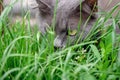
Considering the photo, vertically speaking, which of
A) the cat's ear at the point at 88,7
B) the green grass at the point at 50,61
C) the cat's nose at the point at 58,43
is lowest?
the cat's nose at the point at 58,43

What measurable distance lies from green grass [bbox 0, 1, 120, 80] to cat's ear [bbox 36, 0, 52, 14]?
452 mm

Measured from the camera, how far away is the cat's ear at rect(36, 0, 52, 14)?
222cm

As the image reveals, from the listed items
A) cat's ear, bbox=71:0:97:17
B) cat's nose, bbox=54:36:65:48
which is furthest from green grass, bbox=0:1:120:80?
cat's ear, bbox=71:0:97:17

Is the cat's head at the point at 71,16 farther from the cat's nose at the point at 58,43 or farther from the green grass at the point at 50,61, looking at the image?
the green grass at the point at 50,61

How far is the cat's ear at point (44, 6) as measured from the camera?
2.22 metres

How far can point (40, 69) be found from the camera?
1510 millimetres

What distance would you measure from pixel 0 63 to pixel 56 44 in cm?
56

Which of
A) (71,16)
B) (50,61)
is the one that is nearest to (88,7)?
(71,16)

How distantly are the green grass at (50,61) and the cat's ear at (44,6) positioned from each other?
452mm

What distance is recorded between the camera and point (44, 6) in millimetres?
2270

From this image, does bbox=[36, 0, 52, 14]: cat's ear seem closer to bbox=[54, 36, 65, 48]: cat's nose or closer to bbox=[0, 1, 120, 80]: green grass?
bbox=[54, 36, 65, 48]: cat's nose

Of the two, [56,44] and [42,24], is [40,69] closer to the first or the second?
[56,44]

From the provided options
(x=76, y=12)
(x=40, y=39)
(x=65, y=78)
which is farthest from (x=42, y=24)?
(x=65, y=78)

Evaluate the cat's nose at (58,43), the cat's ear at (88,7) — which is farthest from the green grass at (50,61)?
the cat's ear at (88,7)
